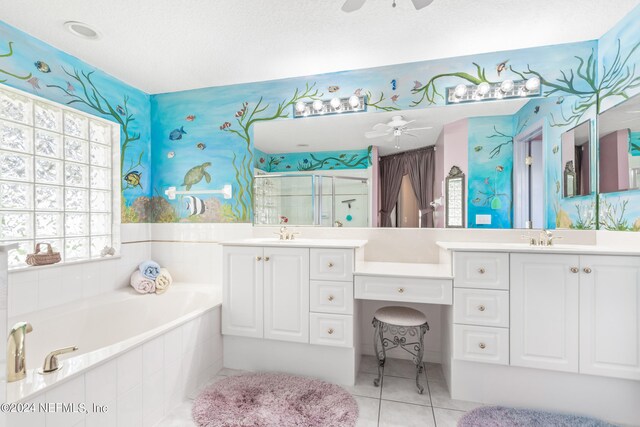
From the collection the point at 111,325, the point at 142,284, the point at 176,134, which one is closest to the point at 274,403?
the point at 111,325

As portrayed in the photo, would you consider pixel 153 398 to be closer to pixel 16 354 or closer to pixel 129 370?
pixel 129 370

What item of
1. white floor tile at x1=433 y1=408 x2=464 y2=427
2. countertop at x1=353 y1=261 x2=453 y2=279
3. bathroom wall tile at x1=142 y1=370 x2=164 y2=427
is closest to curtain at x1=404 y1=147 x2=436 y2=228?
countertop at x1=353 y1=261 x2=453 y2=279

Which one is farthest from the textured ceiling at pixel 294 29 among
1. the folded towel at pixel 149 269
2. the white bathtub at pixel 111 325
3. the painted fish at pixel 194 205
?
the white bathtub at pixel 111 325

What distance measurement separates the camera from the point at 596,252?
169 centimetres

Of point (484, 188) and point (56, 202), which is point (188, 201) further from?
point (484, 188)

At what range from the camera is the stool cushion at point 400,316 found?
2.01 meters

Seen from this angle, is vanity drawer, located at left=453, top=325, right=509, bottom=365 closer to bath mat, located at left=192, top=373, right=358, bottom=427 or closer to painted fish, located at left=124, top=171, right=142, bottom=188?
bath mat, located at left=192, top=373, right=358, bottom=427

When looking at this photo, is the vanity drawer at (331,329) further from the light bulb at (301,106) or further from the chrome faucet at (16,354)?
the light bulb at (301,106)

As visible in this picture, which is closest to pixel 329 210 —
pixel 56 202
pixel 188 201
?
pixel 188 201

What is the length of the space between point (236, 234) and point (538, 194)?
2.47m

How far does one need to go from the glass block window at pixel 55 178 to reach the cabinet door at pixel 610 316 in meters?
3.49

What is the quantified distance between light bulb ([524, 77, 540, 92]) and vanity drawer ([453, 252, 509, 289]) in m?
1.29

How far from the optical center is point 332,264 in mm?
2102

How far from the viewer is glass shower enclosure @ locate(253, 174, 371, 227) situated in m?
2.52
